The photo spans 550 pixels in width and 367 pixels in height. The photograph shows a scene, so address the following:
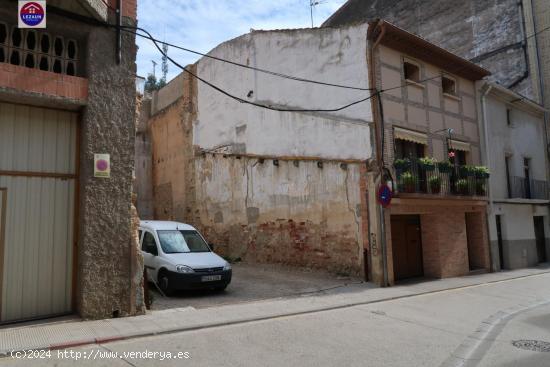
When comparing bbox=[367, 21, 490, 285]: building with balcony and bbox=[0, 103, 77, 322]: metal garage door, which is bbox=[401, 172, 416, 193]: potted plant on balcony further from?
bbox=[0, 103, 77, 322]: metal garage door

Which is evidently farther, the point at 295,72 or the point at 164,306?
the point at 295,72

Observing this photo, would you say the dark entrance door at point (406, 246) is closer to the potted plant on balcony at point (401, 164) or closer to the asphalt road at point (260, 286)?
the potted plant on balcony at point (401, 164)

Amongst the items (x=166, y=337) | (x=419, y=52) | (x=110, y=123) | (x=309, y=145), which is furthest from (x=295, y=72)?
(x=166, y=337)

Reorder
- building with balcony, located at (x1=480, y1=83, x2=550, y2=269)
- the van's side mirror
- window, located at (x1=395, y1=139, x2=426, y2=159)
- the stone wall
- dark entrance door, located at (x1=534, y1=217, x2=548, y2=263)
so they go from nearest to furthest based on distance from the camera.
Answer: the stone wall
the van's side mirror
window, located at (x1=395, y1=139, x2=426, y2=159)
building with balcony, located at (x1=480, y1=83, x2=550, y2=269)
dark entrance door, located at (x1=534, y1=217, x2=548, y2=263)

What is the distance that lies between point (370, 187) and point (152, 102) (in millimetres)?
16913

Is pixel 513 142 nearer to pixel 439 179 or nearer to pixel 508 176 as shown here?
pixel 508 176

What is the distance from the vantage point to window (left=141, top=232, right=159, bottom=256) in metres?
10.9

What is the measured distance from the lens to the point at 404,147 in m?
15.0

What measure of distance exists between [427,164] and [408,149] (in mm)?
1129

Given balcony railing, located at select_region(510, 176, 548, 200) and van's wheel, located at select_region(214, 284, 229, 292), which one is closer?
van's wheel, located at select_region(214, 284, 229, 292)

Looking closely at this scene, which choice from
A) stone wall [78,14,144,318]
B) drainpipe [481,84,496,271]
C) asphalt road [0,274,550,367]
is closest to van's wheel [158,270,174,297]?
stone wall [78,14,144,318]

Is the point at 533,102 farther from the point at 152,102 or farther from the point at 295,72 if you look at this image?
the point at 152,102

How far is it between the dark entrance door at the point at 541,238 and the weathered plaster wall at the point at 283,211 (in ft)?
42.0

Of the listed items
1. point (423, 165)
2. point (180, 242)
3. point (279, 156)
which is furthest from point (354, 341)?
point (279, 156)
